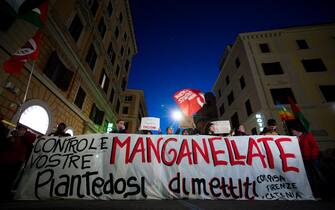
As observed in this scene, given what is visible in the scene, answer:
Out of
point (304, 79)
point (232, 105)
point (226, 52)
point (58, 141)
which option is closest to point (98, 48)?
point (58, 141)

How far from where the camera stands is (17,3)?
4.88 m

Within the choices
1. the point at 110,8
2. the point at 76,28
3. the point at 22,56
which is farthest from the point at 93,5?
the point at 22,56

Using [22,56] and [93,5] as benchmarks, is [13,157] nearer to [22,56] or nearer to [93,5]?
[22,56]

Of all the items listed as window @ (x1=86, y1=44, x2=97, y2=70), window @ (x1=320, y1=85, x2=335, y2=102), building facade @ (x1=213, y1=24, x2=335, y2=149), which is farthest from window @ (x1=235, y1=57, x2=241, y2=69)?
window @ (x1=86, y1=44, x2=97, y2=70)

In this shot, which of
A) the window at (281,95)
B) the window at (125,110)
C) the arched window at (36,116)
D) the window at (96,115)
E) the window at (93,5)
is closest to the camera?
the arched window at (36,116)

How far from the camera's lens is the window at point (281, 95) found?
12.6 m

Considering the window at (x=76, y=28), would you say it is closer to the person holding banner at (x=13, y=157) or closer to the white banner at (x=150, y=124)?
the white banner at (x=150, y=124)

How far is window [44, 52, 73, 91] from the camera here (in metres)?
7.14

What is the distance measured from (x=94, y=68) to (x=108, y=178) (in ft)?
33.4

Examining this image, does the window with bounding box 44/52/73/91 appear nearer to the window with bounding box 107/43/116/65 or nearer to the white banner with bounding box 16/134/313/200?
the white banner with bounding box 16/134/313/200

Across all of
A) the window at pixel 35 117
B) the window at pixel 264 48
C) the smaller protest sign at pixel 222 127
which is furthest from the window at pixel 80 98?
the window at pixel 264 48

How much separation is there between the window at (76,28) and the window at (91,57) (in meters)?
1.44

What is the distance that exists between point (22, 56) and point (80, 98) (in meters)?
4.74

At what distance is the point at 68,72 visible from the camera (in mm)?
8258
